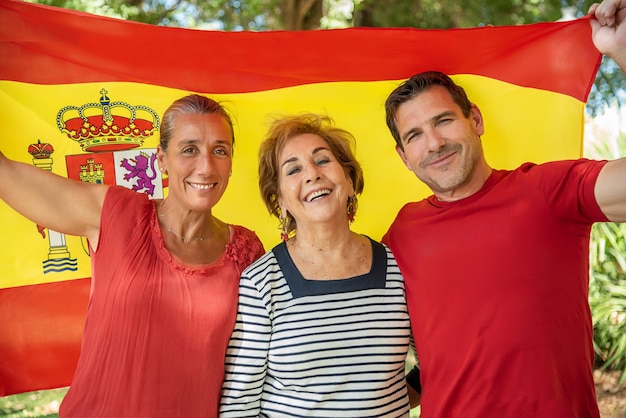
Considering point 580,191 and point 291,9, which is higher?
point 291,9

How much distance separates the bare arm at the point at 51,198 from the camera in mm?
2795

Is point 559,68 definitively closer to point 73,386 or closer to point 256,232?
point 256,232

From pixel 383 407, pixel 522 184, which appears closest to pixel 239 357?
pixel 383 407

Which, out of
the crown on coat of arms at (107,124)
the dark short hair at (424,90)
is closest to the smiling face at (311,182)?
the dark short hair at (424,90)

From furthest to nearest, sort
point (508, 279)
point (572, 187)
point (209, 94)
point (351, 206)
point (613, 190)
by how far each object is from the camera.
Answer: point (209, 94) → point (351, 206) → point (508, 279) → point (572, 187) → point (613, 190)

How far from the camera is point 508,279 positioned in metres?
2.80

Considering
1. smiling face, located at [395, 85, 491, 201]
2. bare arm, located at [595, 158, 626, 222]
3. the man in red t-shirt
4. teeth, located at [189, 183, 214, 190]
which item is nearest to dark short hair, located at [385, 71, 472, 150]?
smiling face, located at [395, 85, 491, 201]

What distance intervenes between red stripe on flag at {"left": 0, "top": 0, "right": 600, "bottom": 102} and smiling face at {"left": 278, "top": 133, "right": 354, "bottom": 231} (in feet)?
2.11

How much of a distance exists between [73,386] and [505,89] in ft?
8.60

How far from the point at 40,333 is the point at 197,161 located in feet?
4.10

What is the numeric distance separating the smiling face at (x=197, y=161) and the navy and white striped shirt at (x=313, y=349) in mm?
413

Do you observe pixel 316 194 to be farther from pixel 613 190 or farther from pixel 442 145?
pixel 613 190

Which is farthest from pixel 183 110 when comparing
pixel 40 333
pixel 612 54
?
pixel 612 54

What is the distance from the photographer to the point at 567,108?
363 centimetres
